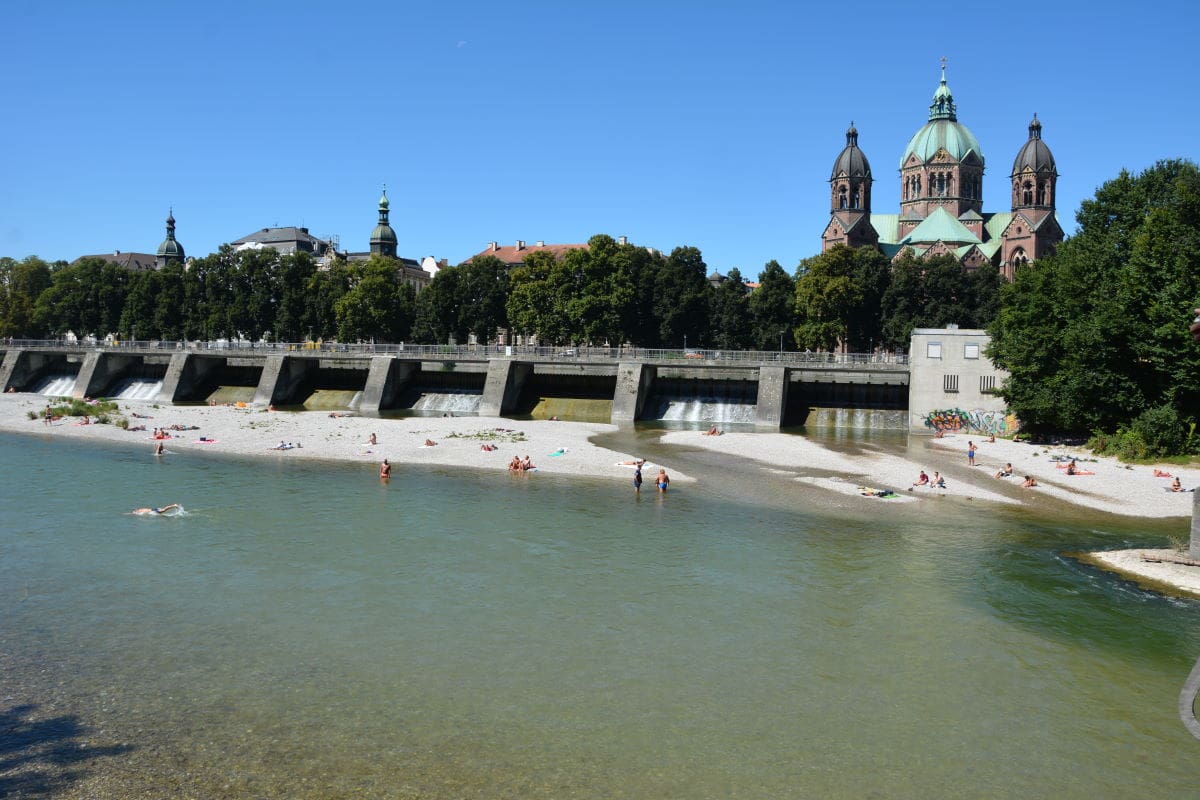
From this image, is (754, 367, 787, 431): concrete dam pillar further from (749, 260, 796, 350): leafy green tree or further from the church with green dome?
the church with green dome

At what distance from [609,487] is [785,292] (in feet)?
194

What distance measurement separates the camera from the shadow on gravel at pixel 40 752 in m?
14.5

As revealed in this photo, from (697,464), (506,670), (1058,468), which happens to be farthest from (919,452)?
(506,670)

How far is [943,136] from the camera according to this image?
503 ft

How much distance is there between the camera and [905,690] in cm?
1945

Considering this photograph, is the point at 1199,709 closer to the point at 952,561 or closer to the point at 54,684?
the point at 952,561

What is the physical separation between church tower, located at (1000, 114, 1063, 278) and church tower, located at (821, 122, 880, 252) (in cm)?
2347

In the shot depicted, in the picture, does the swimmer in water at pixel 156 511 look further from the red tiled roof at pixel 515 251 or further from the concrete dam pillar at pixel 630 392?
the red tiled roof at pixel 515 251

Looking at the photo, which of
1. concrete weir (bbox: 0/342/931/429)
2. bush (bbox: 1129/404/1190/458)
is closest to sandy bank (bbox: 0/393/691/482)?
concrete weir (bbox: 0/342/931/429)

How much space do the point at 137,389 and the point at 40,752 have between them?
92.0 m

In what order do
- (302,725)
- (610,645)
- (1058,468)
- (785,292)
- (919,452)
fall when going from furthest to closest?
1. (785,292)
2. (919,452)
3. (1058,468)
4. (610,645)
5. (302,725)

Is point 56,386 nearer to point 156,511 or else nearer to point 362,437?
point 362,437

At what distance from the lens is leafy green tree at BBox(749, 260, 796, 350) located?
96125mm

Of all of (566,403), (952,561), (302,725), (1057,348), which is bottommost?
(302,725)
